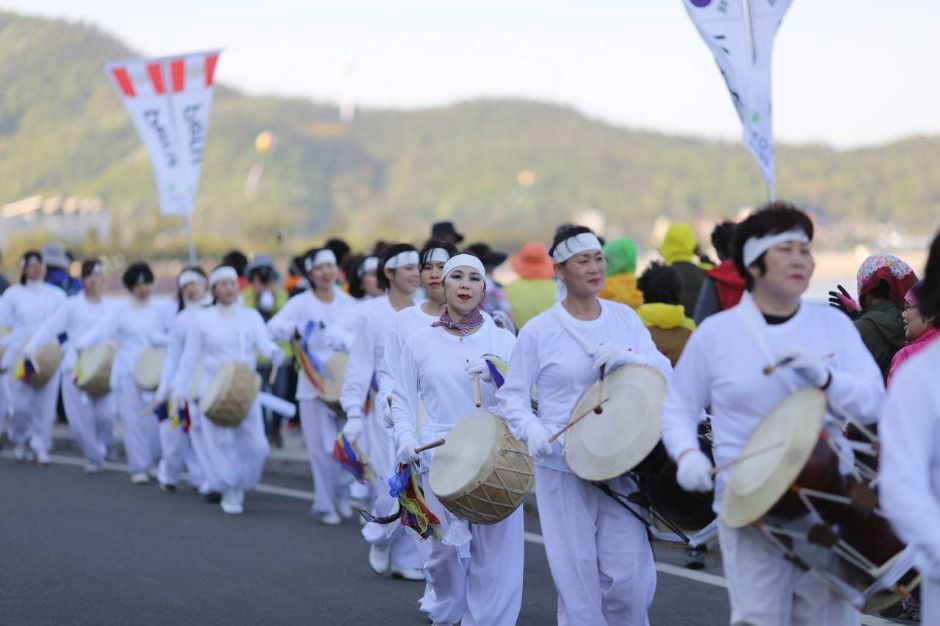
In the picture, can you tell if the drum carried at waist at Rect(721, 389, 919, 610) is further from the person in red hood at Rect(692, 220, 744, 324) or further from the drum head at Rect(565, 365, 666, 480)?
the person in red hood at Rect(692, 220, 744, 324)

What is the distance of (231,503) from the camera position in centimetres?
1285

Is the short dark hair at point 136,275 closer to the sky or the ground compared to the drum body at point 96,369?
closer to the sky

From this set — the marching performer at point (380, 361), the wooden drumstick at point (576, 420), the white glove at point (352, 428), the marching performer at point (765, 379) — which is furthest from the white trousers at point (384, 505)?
the marching performer at point (765, 379)

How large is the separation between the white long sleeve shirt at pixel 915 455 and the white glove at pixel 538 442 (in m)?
2.09

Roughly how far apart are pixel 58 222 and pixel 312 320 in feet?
368

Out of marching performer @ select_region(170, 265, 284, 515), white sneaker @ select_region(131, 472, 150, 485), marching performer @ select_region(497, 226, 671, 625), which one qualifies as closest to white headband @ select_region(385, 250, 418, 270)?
marching performer @ select_region(497, 226, 671, 625)

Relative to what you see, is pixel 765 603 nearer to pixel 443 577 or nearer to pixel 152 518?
pixel 443 577

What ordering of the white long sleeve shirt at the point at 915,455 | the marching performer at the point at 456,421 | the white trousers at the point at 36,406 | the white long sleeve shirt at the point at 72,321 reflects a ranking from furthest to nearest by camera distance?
1. the white trousers at the point at 36,406
2. the white long sleeve shirt at the point at 72,321
3. the marching performer at the point at 456,421
4. the white long sleeve shirt at the point at 915,455

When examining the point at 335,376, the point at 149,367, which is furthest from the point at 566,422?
the point at 149,367

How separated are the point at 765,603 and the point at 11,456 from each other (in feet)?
45.9

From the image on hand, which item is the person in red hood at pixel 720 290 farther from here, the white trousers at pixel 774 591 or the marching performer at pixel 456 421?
the white trousers at pixel 774 591

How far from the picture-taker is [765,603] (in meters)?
5.14

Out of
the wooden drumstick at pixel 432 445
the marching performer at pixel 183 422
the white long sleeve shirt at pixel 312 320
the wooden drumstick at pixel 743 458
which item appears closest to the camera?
the wooden drumstick at pixel 743 458

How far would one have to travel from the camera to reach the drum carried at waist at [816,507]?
15.5 feet
